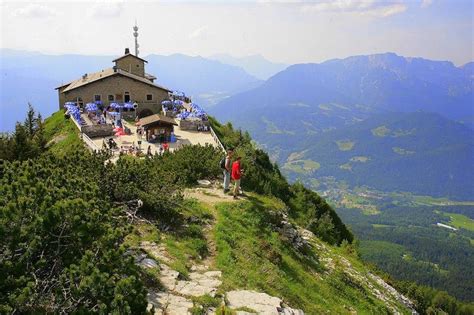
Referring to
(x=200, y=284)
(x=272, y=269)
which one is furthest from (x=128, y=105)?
(x=200, y=284)

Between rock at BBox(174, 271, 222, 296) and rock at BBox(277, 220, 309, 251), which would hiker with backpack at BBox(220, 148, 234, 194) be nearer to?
rock at BBox(277, 220, 309, 251)

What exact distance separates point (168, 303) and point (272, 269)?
518 cm

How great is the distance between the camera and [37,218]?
847 cm

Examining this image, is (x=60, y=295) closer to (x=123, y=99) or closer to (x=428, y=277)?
(x=123, y=99)

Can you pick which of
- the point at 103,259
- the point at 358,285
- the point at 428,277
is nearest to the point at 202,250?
the point at 103,259

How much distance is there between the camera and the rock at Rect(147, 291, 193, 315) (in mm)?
10273

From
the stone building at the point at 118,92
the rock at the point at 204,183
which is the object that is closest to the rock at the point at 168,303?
the rock at the point at 204,183

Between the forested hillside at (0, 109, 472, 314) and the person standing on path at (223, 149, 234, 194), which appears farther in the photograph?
the person standing on path at (223, 149, 234, 194)

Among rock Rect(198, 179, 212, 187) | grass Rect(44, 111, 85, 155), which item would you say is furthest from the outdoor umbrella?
rock Rect(198, 179, 212, 187)

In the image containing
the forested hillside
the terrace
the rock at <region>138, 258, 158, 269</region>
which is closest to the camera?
the forested hillside

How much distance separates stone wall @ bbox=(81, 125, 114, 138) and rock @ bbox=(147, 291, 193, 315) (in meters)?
32.8

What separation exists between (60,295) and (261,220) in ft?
40.1

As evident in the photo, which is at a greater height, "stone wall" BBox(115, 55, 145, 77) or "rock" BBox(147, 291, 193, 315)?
"stone wall" BBox(115, 55, 145, 77)

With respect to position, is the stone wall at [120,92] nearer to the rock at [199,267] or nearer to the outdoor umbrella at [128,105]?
the outdoor umbrella at [128,105]
